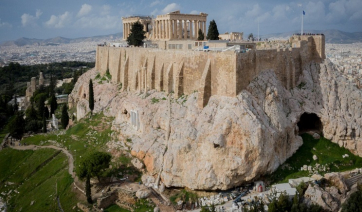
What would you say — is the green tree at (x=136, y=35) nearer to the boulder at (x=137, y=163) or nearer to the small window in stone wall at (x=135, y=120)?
the small window in stone wall at (x=135, y=120)

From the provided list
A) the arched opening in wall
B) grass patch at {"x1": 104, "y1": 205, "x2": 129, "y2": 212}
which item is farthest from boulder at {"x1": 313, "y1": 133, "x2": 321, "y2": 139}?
grass patch at {"x1": 104, "y1": 205, "x2": 129, "y2": 212}

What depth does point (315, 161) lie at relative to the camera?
115 feet

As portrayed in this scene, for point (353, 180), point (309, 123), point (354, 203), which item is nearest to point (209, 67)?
point (309, 123)

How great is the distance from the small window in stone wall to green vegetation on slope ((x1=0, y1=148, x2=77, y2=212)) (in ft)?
26.7

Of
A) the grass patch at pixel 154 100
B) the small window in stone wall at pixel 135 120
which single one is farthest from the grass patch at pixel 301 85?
the small window in stone wall at pixel 135 120

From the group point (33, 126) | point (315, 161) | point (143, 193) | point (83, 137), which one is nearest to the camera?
point (143, 193)

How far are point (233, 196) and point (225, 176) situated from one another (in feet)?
5.84

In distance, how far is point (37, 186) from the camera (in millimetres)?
39188

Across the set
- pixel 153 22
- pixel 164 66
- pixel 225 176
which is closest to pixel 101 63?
pixel 153 22

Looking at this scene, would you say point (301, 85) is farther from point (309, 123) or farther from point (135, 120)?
point (135, 120)

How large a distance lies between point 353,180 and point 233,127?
38.1 ft

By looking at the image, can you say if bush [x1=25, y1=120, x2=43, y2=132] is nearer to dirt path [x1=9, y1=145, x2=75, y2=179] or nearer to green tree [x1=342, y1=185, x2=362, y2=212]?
dirt path [x1=9, y1=145, x2=75, y2=179]

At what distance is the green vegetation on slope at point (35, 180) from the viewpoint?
3509 cm

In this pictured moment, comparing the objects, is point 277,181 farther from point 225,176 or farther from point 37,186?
point 37,186
